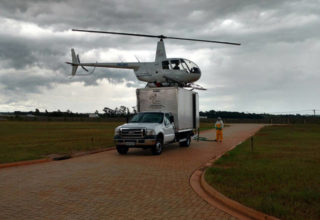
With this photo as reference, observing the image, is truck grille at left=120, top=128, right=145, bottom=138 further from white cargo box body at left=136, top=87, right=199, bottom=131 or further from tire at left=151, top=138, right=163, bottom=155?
white cargo box body at left=136, top=87, right=199, bottom=131

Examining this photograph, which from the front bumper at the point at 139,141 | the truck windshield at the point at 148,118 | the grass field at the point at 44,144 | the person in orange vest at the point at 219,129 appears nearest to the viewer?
the grass field at the point at 44,144

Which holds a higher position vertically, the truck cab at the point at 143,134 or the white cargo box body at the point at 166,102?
the white cargo box body at the point at 166,102

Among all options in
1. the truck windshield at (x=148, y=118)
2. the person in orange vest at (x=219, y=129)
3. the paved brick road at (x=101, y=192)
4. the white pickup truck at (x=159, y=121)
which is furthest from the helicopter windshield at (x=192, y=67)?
the paved brick road at (x=101, y=192)

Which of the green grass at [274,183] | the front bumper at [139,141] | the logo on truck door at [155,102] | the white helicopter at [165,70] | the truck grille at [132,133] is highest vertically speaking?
the white helicopter at [165,70]

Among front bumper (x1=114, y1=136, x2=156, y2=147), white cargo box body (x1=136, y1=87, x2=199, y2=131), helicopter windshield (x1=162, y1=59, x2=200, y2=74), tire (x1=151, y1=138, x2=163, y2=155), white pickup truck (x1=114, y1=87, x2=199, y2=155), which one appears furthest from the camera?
helicopter windshield (x1=162, y1=59, x2=200, y2=74)

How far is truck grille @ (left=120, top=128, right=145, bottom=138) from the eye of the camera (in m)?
14.4

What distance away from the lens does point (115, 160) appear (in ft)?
43.1

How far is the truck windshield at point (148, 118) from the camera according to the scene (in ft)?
52.4

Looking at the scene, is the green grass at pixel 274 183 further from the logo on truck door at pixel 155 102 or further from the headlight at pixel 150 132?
the logo on truck door at pixel 155 102

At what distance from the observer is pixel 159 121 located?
51.8 feet

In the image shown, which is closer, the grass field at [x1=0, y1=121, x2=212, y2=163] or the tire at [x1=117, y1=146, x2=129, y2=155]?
the grass field at [x1=0, y1=121, x2=212, y2=163]

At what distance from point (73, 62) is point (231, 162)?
1934 cm

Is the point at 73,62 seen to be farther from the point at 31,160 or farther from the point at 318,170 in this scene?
the point at 318,170

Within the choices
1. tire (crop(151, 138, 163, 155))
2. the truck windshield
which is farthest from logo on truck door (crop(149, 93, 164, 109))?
tire (crop(151, 138, 163, 155))
